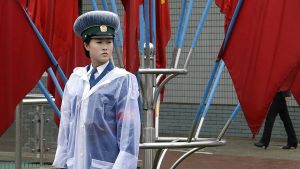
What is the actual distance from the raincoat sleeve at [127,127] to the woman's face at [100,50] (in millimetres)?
217

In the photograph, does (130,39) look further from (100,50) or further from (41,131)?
(41,131)

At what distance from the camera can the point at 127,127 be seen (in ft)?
16.8

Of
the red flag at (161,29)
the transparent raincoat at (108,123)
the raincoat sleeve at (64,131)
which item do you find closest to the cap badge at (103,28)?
the transparent raincoat at (108,123)

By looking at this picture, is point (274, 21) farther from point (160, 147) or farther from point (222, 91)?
point (222, 91)

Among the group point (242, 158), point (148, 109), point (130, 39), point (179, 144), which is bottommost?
point (242, 158)

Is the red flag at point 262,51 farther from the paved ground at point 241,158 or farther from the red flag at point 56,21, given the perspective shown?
the paved ground at point 241,158

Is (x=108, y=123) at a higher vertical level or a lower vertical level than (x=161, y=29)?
lower

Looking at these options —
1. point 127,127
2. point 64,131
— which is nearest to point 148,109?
point 64,131

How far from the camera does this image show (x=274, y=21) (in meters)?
6.16

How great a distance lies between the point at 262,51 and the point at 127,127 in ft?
5.14

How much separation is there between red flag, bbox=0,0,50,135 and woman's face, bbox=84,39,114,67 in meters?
0.86

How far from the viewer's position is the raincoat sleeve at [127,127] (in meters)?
5.09

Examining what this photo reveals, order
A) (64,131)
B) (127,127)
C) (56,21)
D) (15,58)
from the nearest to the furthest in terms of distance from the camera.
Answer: (127,127)
(64,131)
(15,58)
(56,21)

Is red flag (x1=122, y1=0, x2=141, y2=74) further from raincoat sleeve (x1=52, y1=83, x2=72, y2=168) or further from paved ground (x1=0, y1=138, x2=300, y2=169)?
paved ground (x1=0, y1=138, x2=300, y2=169)
